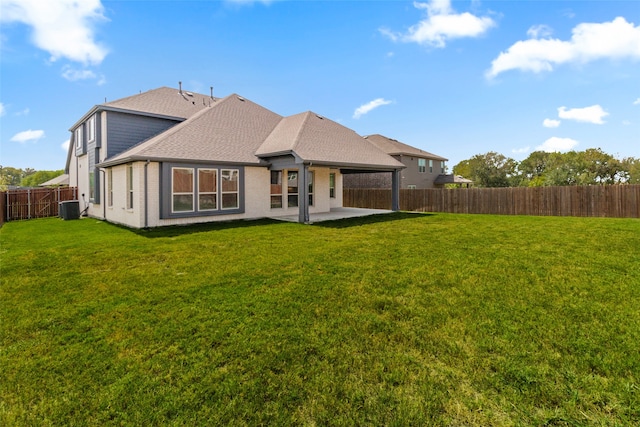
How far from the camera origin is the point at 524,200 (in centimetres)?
1720

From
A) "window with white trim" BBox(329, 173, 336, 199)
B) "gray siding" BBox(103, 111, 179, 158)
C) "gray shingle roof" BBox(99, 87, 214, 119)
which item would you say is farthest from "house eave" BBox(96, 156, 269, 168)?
"window with white trim" BBox(329, 173, 336, 199)

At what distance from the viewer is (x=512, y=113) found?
77.9 feet

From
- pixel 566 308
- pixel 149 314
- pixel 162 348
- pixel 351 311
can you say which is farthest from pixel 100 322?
pixel 566 308

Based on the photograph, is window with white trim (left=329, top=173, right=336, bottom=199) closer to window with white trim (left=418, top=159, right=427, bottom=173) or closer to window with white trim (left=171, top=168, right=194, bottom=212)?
window with white trim (left=171, top=168, right=194, bottom=212)

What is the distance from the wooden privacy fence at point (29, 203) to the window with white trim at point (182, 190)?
A: 987 centimetres

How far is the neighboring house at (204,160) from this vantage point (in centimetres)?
1131

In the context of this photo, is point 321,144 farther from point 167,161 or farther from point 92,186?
point 92,186

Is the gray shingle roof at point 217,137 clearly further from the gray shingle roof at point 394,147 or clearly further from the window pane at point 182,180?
the gray shingle roof at point 394,147

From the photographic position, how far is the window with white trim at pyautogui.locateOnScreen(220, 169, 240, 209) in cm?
1264

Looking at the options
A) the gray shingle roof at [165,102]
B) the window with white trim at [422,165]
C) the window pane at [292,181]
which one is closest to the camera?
the gray shingle roof at [165,102]

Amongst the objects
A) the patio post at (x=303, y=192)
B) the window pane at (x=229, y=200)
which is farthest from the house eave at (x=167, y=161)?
the patio post at (x=303, y=192)

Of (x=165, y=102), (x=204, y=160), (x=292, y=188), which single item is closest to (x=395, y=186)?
(x=292, y=188)

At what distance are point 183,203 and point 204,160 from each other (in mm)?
1813

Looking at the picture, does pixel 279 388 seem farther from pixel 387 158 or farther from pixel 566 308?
pixel 387 158
